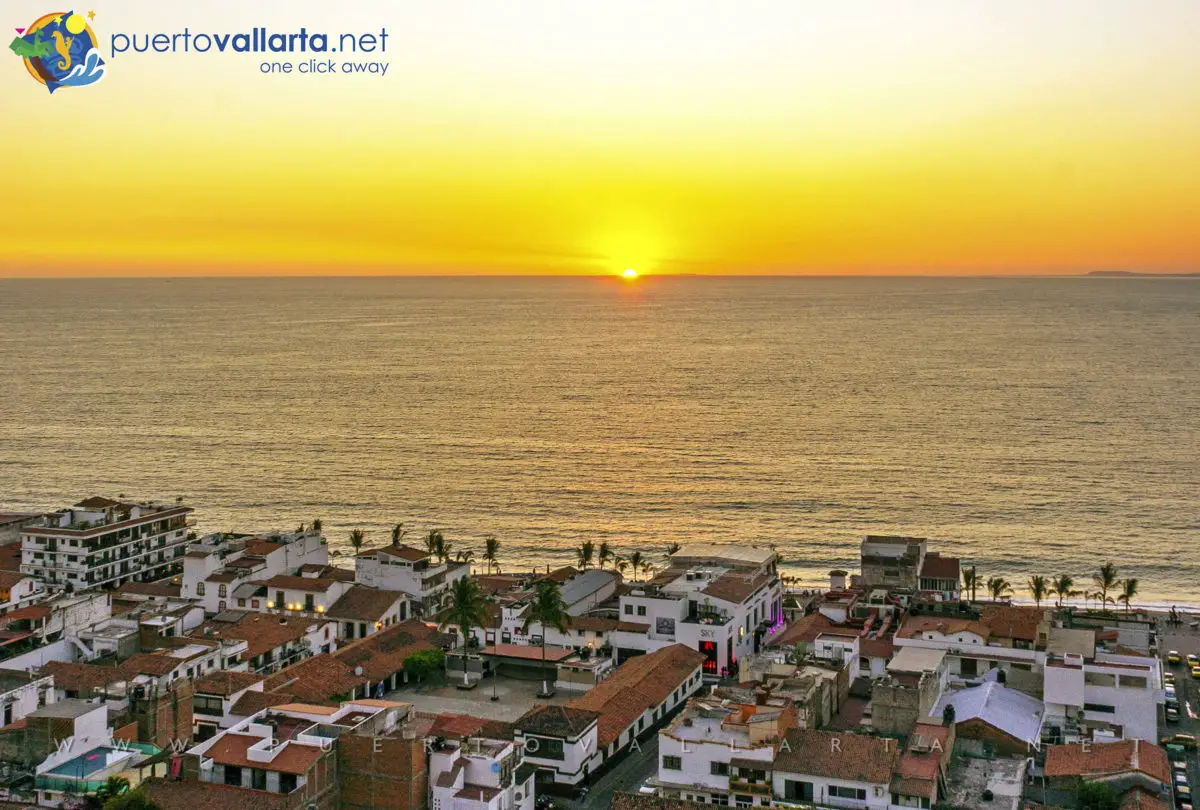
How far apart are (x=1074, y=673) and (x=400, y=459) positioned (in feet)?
284

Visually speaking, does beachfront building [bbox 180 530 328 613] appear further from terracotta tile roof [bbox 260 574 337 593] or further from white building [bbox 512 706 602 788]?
white building [bbox 512 706 602 788]

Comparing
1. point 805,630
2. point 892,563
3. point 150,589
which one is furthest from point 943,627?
point 150,589

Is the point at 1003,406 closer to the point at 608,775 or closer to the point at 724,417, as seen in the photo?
the point at 724,417

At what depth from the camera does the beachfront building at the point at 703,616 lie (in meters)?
60.3

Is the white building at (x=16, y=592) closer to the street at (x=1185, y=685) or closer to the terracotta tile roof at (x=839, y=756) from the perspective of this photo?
the terracotta tile roof at (x=839, y=756)

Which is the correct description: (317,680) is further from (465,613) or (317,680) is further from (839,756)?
(839,756)

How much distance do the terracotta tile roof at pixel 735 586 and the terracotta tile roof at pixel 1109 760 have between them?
19.8m

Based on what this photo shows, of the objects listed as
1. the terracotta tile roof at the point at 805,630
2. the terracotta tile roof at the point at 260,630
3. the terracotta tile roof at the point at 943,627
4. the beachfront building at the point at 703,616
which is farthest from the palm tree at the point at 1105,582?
the terracotta tile roof at the point at 260,630

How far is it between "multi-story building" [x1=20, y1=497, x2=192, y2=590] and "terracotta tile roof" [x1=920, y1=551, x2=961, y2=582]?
47376 millimetres

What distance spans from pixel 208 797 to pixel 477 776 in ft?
28.1

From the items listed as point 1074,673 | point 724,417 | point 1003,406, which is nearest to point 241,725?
point 1074,673

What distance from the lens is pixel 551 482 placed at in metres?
115

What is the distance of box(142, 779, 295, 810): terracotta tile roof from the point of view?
122 feet

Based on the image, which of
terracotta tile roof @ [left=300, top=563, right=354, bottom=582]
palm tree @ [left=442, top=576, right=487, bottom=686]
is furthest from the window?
terracotta tile roof @ [left=300, top=563, right=354, bottom=582]
